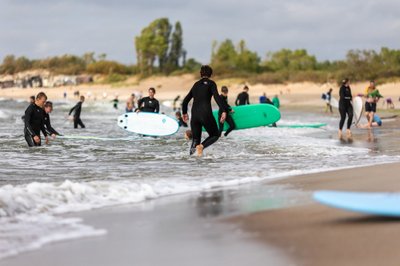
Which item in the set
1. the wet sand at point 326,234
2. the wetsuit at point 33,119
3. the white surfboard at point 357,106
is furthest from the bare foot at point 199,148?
the white surfboard at point 357,106

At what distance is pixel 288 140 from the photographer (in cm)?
1323

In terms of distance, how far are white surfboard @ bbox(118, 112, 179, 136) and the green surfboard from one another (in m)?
1.24

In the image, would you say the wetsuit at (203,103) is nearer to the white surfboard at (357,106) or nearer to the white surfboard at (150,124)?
the white surfboard at (150,124)

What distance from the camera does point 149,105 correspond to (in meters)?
14.1

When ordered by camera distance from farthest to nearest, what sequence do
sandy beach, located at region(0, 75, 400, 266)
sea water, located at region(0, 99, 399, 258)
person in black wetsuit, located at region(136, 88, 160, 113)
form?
person in black wetsuit, located at region(136, 88, 160, 113) → sea water, located at region(0, 99, 399, 258) → sandy beach, located at region(0, 75, 400, 266)

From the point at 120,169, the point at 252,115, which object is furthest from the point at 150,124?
the point at 120,169

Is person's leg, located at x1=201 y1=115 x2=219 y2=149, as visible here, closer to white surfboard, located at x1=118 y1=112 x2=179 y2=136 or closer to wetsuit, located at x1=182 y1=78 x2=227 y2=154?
wetsuit, located at x1=182 y1=78 x2=227 y2=154

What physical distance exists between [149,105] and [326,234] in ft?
34.2

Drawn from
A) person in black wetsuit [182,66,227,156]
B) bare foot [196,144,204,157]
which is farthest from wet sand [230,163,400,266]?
bare foot [196,144,204,157]

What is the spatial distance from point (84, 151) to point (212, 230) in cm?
743

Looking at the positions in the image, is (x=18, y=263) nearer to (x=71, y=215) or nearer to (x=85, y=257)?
(x=85, y=257)

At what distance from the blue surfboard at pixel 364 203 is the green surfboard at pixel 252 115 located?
836cm

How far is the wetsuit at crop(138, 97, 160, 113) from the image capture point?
14102 millimetres

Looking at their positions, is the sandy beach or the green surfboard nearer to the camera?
the sandy beach
